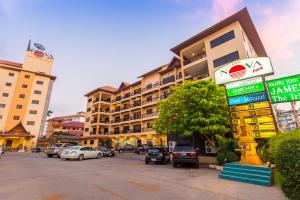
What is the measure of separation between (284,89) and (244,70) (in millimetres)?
2528

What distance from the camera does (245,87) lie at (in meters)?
11.3

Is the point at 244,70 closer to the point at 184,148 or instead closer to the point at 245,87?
the point at 245,87

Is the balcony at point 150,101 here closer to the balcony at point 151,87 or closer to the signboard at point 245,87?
the balcony at point 151,87

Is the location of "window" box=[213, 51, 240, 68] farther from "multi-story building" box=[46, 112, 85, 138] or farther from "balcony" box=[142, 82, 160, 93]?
"multi-story building" box=[46, 112, 85, 138]

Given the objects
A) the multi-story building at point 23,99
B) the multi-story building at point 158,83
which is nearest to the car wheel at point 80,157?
the multi-story building at point 158,83

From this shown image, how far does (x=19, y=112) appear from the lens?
41.6m

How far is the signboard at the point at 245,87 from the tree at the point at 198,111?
236cm

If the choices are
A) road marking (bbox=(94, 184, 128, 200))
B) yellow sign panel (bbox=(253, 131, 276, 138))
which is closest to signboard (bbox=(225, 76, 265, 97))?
yellow sign panel (bbox=(253, 131, 276, 138))

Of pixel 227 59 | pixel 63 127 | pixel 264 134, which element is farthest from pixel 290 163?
pixel 63 127

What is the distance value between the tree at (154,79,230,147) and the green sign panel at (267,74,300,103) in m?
4.42

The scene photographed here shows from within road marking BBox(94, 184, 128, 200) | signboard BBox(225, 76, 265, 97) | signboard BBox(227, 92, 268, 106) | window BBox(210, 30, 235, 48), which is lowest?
road marking BBox(94, 184, 128, 200)

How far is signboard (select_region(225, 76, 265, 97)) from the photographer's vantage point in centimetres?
1072

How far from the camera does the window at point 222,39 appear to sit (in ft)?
68.6

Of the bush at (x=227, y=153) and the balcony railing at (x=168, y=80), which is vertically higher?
the balcony railing at (x=168, y=80)
